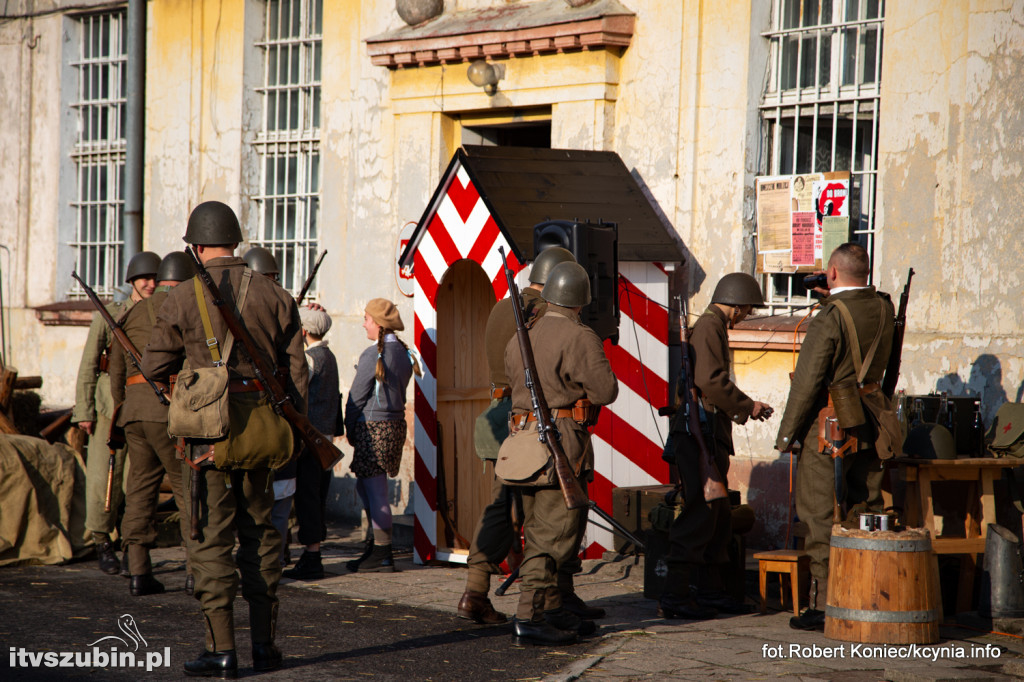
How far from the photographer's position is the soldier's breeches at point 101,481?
29.4 ft

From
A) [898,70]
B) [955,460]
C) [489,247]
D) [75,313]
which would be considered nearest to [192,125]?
[75,313]

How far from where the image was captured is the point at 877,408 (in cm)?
703

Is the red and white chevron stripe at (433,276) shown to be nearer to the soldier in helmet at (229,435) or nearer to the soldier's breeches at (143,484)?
the soldier's breeches at (143,484)

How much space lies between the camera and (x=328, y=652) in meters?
6.53

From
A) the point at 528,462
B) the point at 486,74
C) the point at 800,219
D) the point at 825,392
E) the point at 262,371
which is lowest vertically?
the point at 528,462

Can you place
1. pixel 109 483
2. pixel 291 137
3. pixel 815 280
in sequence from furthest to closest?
pixel 291 137
pixel 109 483
pixel 815 280

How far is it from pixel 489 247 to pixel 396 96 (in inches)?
125

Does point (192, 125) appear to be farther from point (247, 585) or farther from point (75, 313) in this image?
point (247, 585)

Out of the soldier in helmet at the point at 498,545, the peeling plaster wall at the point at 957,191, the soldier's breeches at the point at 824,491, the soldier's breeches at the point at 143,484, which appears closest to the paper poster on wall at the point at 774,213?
the peeling plaster wall at the point at 957,191

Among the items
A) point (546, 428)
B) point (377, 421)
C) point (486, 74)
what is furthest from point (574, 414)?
point (486, 74)

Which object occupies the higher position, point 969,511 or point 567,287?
point 567,287

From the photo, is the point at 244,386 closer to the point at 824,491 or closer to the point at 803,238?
the point at 824,491

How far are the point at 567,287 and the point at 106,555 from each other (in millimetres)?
4282

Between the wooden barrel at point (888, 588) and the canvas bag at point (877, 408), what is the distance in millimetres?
577
